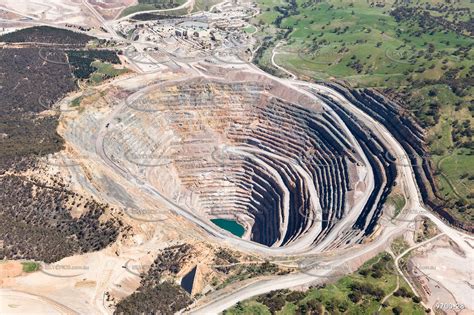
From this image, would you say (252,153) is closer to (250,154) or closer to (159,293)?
(250,154)

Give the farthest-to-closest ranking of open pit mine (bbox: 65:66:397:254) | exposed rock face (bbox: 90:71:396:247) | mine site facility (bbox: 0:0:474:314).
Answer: exposed rock face (bbox: 90:71:396:247), open pit mine (bbox: 65:66:397:254), mine site facility (bbox: 0:0:474:314)

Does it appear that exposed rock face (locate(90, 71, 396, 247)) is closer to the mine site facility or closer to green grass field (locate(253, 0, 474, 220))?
the mine site facility

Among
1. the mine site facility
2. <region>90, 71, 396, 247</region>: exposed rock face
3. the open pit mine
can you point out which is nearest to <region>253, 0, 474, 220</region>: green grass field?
the mine site facility

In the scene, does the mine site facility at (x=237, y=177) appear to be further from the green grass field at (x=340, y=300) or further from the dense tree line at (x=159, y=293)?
the green grass field at (x=340, y=300)

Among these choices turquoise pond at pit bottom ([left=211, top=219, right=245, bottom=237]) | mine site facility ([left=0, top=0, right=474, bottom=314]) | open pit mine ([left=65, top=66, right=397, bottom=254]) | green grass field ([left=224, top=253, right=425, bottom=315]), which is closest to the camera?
green grass field ([left=224, top=253, right=425, bottom=315])

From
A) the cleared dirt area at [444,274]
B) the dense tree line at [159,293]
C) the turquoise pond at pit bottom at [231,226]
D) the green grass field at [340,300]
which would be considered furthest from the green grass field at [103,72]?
the cleared dirt area at [444,274]

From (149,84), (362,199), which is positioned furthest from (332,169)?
(149,84)

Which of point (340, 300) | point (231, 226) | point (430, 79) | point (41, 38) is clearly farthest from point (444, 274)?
point (41, 38)
